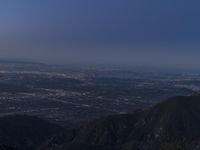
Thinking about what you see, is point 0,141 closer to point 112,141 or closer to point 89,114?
point 112,141

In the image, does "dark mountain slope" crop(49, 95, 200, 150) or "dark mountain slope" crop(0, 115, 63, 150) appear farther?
"dark mountain slope" crop(0, 115, 63, 150)

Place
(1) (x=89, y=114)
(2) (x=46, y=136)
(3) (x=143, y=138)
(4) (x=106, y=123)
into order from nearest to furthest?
1. (3) (x=143, y=138)
2. (4) (x=106, y=123)
3. (2) (x=46, y=136)
4. (1) (x=89, y=114)

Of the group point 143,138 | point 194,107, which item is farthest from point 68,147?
point 194,107

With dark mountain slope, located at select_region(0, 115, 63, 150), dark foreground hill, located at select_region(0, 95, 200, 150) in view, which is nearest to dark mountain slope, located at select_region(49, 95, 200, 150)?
dark foreground hill, located at select_region(0, 95, 200, 150)

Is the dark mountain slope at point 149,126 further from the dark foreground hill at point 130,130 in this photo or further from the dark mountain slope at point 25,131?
the dark mountain slope at point 25,131

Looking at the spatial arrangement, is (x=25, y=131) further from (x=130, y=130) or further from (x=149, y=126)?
(x=149, y=126)

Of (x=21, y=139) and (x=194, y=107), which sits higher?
(x=194, y=107)

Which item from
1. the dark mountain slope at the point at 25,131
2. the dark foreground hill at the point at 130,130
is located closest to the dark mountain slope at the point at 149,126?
the dark foreground hill at the point at 130,130

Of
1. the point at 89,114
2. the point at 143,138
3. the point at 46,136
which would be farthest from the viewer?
the point at 89,114

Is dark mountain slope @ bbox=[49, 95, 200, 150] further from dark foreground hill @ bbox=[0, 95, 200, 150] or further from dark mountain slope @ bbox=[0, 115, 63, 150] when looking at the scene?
dark mountain slope @ bbox=[0, 115, 63, 150]

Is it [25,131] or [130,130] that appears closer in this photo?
[130,130]

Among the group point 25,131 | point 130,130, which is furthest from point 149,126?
point 25,131
